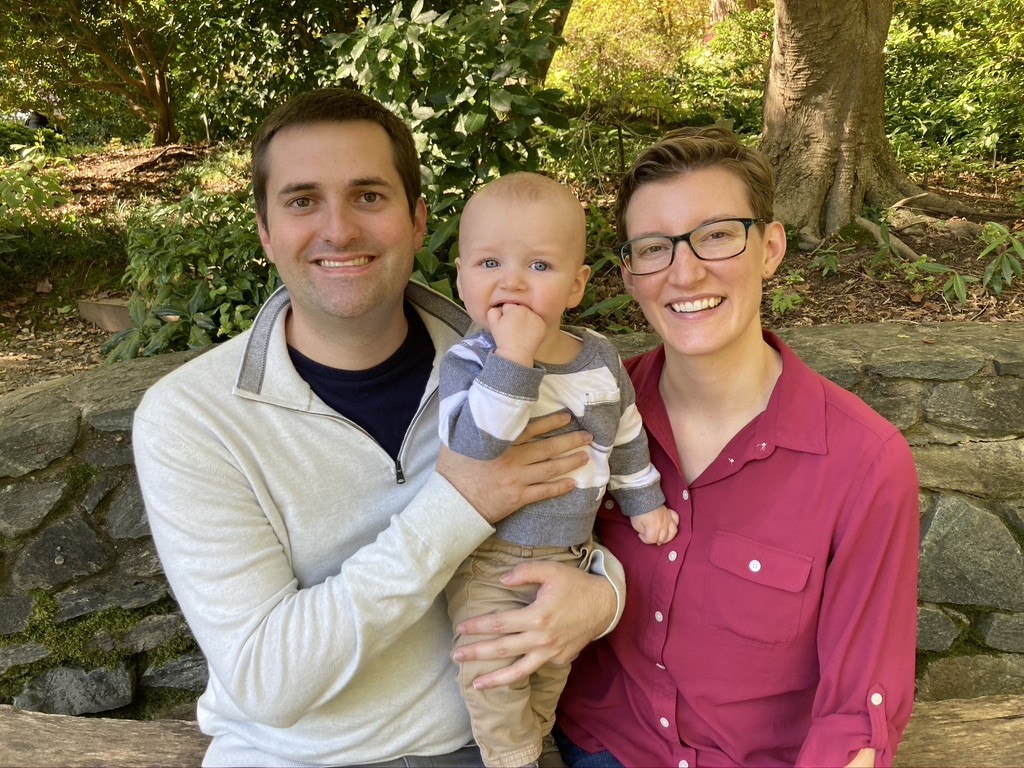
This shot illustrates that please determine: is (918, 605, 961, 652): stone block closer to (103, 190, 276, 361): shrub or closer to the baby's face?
the baby's face

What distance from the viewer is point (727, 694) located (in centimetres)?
172

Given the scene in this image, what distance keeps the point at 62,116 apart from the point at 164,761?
27.1 ft

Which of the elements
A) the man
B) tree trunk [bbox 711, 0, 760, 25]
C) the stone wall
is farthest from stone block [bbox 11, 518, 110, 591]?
tree trunk [bbox 711, 0, 760, 25]

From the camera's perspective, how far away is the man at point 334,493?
162 centimetres

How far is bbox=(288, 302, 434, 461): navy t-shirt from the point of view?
189 centimetres

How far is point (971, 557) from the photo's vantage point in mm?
2795

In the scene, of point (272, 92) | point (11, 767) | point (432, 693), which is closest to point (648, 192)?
point (432, 693)

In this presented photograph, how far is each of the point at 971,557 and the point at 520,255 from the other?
2.10 metres

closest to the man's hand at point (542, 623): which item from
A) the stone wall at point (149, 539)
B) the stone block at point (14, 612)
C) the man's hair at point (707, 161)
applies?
the man's hair at point (707, 161)

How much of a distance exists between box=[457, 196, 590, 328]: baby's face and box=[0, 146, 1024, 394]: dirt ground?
204 centimetres

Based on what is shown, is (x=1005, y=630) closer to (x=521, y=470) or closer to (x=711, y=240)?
(x=711, y=240)

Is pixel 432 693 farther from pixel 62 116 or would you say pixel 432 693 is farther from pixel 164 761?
pixel 62 116

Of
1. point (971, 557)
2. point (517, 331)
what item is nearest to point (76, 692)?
point (517, 331)

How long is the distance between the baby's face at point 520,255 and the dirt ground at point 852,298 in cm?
204
